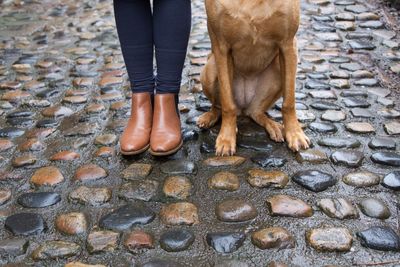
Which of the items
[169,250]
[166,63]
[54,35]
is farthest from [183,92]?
[54,35]

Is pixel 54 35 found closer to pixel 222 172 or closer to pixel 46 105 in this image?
pixel 46 105

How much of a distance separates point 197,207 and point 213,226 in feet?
0.54

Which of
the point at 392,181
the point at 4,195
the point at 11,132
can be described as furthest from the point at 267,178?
the point at 11,132

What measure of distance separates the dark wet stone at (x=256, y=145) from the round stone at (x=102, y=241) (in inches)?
41.5

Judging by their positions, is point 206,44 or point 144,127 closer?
point 144,127

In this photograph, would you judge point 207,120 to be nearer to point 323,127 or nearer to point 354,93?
point 323,127

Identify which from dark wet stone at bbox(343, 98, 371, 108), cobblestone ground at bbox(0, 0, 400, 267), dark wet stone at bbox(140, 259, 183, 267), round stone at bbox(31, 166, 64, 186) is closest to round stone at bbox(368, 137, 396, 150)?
cobblestone ground at bbox(0, 0, 400, 267)

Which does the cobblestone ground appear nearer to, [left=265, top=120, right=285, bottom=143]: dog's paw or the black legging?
[left=265, top=120, right=285, bottom=143]: dog's paw

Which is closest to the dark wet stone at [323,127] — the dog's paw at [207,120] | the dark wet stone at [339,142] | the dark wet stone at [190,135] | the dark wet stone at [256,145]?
the dark wet stone at [339,142]

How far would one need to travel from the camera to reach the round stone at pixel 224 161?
255 centimetres

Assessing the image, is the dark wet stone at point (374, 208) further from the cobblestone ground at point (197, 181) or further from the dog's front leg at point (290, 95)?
the dog's front leg at point (290, 95)

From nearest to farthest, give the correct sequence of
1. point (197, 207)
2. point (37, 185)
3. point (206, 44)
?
point (197, 207) < point (37, 185) < point (206, 44)

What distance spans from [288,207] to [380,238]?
423mm

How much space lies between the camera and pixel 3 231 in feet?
6.73
